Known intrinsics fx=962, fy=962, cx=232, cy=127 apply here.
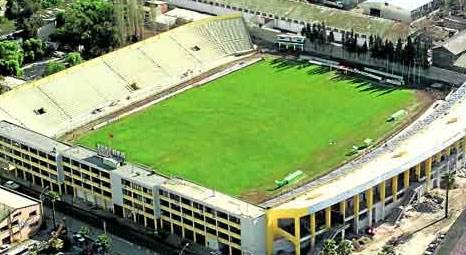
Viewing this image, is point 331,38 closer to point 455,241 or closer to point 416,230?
point 416,230

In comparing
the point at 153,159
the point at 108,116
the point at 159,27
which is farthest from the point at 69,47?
the point at 153,159

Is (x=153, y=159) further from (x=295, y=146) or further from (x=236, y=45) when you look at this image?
(x=236, y=45)

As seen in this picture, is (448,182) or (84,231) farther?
(448,182)

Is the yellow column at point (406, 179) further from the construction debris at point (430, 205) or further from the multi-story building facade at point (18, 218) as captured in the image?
the multi-story building facade at point (18, 218)

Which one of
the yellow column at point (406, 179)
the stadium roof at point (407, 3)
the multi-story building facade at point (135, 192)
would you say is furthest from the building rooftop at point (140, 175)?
the stadium roof at point (407, 3)

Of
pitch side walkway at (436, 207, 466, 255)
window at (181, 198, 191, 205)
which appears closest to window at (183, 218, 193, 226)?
window at (181, 198, 191, 205)

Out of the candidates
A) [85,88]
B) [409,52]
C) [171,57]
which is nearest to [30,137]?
[85,88]
